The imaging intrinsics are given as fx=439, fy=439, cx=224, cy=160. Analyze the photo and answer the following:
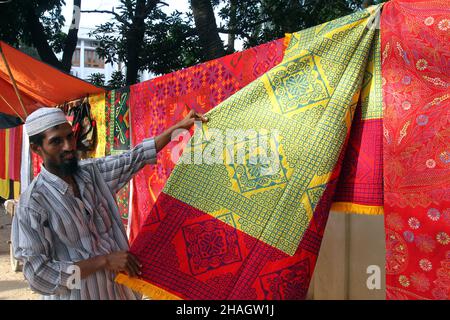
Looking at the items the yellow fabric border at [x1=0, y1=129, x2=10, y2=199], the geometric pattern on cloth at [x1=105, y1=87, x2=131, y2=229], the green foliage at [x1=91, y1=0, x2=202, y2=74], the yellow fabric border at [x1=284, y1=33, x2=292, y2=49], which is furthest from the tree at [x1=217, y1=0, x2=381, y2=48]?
the yellow fabric border at [x1=284, y1=33, x2=292, y2=49]

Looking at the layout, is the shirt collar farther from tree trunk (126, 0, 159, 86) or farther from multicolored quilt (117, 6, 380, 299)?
tree trunk (126, 0, 159, 86)

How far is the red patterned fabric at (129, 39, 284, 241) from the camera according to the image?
2.11m

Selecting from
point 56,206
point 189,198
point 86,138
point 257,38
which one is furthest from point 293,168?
point 257,38

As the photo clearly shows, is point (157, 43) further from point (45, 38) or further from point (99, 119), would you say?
point (99, 119)

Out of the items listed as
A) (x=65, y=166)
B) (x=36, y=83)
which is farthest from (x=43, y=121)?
(x=36, y=83)

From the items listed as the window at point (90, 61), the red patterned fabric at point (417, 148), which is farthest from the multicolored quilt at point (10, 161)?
the window at point (90, 61)

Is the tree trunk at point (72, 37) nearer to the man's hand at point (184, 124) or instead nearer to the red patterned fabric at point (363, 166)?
the man's hand at point (184, 124)

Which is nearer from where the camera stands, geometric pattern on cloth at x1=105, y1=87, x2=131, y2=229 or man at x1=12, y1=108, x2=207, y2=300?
man at x1=12, y1=108, x2=207, y2=300

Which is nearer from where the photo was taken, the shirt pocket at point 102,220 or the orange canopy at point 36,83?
the shirt pocket at point 102,220

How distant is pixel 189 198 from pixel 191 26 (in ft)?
18.9

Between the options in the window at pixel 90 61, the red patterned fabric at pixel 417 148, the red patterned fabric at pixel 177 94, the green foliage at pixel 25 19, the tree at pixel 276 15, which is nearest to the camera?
the red patterned fabric at pixel 417 148

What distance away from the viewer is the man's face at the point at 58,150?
68.1 inches

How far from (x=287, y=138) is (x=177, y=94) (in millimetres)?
1228

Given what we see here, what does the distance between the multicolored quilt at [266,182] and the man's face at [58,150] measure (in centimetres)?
39
